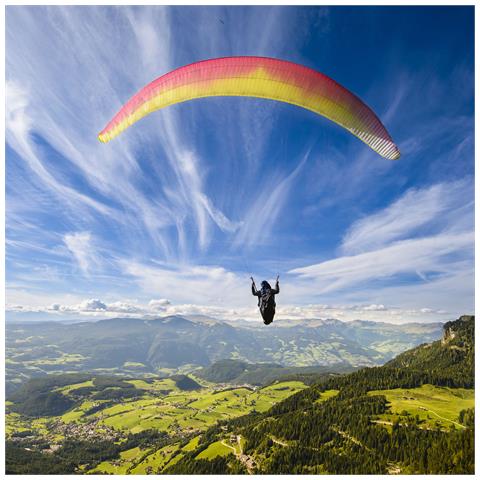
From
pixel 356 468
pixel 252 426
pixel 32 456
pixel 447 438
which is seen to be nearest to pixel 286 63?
pixel 356 468

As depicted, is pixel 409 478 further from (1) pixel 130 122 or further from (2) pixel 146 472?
(1) pixel 130 122

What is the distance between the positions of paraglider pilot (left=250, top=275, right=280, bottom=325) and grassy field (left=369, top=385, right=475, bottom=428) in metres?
158

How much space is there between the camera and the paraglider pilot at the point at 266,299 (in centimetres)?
1834

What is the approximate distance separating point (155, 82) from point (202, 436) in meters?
205

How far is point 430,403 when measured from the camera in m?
168

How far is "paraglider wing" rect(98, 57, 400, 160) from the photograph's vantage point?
17656 millimetres

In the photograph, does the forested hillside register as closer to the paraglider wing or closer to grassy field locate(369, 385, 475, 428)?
grassy field locate(369, 385, 475, 428)

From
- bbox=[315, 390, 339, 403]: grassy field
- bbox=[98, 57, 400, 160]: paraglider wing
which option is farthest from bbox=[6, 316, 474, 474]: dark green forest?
bbox=[98, 57, 400, 160]: paraglider wing

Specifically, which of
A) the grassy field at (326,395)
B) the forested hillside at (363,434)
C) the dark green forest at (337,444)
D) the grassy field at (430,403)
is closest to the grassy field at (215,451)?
the dark green forest at (337,444)

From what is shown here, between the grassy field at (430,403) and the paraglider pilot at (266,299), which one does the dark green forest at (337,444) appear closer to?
the grassy field at (430,403)

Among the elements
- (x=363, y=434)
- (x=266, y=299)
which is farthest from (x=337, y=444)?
(x=266, y=299)

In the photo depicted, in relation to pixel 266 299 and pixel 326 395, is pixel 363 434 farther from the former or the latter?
pixel 266 299

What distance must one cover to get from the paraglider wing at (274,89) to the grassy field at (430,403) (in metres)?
161

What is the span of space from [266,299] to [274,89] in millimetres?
11546
